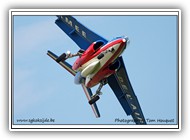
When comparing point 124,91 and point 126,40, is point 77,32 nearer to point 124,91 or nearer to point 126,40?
point 126,40

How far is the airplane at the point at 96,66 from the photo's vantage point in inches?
283

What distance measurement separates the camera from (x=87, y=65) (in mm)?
7289

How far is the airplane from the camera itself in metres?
7.19

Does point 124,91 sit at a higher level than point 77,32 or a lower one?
lower

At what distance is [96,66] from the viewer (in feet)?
23.7

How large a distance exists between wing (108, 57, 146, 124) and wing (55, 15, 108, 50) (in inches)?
18.4

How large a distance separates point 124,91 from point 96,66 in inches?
21.4

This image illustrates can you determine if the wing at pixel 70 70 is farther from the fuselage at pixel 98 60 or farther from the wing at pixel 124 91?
the wing at pixel 124 91

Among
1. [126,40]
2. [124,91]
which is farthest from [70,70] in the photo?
[126,40]

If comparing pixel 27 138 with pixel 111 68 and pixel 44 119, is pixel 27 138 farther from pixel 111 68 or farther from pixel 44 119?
pixel 111 68

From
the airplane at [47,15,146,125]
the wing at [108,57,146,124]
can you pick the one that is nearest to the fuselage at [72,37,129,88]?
the airplane at [47,15,146,125]

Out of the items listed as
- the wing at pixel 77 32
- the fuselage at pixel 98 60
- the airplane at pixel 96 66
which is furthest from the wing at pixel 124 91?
the wing at pixel 77 32
